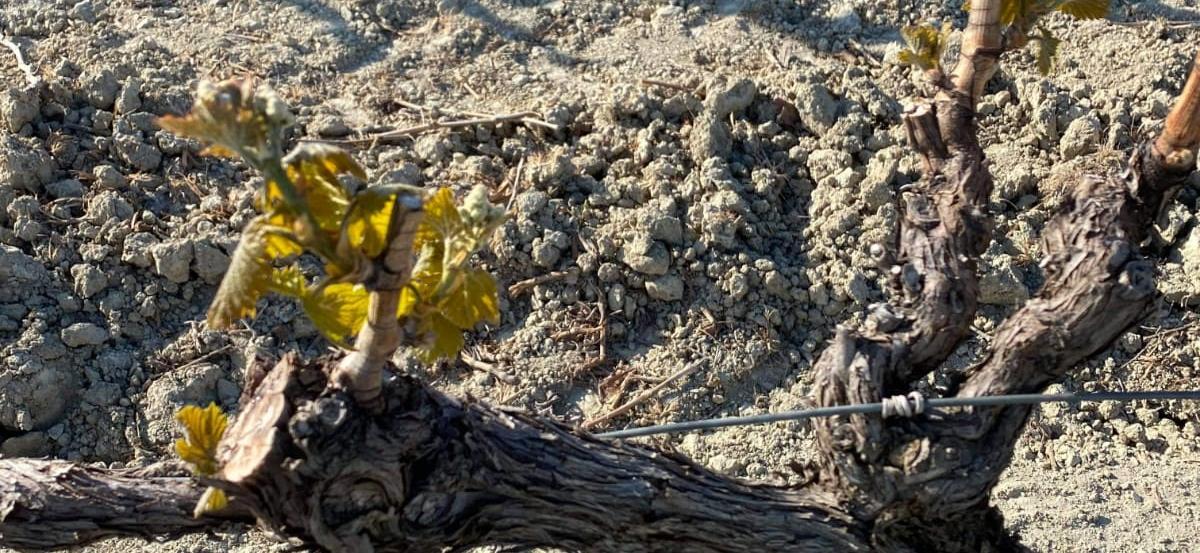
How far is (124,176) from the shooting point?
14.1 ft

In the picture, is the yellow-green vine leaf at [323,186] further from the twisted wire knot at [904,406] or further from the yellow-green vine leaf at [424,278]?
the twisted wire knot at [904,406]

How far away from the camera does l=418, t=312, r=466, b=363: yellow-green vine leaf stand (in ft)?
7.01

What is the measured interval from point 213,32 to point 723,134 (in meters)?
2.20

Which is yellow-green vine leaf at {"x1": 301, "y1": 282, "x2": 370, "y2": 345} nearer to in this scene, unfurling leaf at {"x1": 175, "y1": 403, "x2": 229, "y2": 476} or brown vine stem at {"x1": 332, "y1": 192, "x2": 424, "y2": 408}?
brown vine stem at {"x1": 332, "y1": 192, "x2": 424, "y2": 408}

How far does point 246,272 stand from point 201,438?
49 cm

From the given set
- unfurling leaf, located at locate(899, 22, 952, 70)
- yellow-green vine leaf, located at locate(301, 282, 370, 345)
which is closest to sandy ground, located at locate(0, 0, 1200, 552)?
unfurling leaf, located at locate(899, 22, 952, 70)

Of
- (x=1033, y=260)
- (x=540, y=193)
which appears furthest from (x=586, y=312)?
(x=1033, y=260)

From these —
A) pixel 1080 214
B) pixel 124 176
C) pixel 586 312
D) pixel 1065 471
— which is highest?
pixel 1080 214

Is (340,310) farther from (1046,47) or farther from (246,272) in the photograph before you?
(1046,47)

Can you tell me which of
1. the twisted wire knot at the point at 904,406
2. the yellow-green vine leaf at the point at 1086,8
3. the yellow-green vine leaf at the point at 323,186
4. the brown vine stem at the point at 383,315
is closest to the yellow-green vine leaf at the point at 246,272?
the yellow-green vine leaf at the point at 323,186

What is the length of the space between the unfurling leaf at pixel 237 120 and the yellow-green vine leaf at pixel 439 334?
50cm

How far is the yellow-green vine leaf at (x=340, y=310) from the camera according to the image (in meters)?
2.12

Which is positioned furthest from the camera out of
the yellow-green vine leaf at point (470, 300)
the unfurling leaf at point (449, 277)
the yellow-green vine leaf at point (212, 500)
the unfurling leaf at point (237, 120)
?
the yellow-green vine leaf at point (212, 500)

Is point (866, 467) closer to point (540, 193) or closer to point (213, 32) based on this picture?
point (540, 193)
